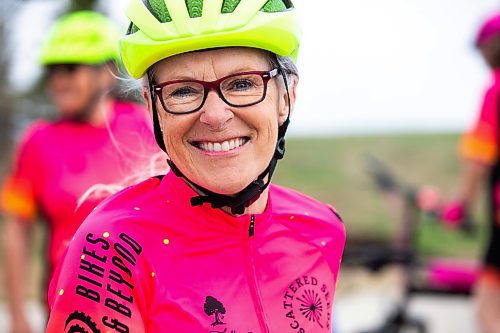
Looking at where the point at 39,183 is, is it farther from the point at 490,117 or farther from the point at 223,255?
the point at 490,117

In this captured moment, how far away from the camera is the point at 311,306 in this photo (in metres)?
2.16

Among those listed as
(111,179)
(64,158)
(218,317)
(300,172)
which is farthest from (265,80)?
(300,172)

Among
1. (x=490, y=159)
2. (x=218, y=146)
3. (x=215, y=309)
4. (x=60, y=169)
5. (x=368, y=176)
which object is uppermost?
(x=218, y=146)

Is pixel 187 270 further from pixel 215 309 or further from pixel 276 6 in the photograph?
pixel 276 6

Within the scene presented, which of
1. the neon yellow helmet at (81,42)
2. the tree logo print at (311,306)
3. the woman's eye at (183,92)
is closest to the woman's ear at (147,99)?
the woman's eye at (183,92)

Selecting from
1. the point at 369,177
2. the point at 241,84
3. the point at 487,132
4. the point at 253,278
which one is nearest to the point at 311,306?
the point at 253,278

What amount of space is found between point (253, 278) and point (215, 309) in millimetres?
144

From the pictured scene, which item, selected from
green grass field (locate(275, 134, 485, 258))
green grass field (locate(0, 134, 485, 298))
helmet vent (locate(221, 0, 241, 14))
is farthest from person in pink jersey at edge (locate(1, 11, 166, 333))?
green grass field (locate(275, 134, 485, 258))

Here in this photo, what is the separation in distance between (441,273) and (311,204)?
4.76m

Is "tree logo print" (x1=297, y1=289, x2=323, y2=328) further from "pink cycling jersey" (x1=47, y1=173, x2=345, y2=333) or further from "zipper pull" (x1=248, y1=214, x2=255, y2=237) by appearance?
"zipper pull" (x1=248, y1=214, x2=255, y2=237)

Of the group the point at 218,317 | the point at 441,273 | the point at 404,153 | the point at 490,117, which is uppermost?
the point at 218,317

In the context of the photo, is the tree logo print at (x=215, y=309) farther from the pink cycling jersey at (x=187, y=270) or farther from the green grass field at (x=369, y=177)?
the green grass field at (x=369, y=177)

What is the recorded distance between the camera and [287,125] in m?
2.21

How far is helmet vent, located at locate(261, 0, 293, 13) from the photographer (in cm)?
208
